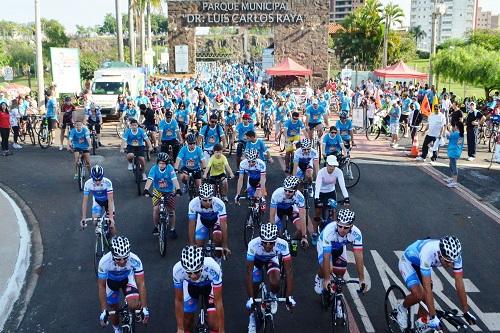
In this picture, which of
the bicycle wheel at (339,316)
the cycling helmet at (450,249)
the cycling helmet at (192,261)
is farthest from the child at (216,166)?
the cycling helmet at (450,249)

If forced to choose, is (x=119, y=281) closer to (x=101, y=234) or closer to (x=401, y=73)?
(x=101, y=234)

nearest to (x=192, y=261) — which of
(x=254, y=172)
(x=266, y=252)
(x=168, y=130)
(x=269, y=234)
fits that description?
(x=269, y=234)

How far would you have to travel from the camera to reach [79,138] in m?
14.7

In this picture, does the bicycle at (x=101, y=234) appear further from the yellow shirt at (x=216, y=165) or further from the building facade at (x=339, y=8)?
the building facade at (x=339, y=8)

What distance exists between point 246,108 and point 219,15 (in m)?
23.0

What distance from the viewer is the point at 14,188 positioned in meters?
15.7

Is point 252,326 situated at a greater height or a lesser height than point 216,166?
lesser

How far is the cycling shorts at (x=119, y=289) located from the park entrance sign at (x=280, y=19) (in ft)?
119

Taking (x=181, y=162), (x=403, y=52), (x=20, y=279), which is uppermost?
(x=403, y=52)

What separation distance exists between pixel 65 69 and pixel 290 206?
939 inches

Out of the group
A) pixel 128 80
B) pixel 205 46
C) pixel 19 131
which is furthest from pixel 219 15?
pixel 205 46

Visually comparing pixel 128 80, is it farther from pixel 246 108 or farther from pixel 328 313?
pixel 328 313

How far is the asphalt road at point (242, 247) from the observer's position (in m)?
8.02

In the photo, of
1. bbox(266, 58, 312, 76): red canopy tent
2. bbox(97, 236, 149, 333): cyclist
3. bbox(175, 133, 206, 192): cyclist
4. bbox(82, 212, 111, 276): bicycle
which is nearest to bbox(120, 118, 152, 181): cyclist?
bbox(175, 133, 206, 192): cyclist
